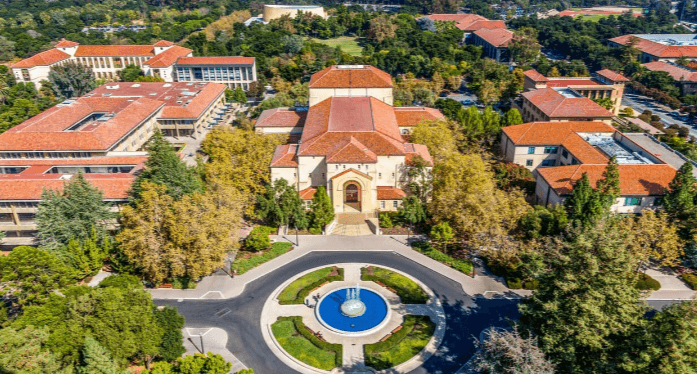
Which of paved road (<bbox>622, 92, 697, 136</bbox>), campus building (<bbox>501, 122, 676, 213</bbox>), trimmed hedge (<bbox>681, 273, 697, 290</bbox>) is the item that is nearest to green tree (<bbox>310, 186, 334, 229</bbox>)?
campus building (<bbox>501, 122, 676, 213</bbox>)

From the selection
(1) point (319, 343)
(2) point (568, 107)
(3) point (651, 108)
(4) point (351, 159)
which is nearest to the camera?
(1) point (319, 343)

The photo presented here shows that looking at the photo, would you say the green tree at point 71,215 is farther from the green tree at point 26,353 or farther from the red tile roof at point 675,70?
the red tile roof at point 675,70

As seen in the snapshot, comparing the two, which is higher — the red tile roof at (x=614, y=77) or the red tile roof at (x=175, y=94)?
the red tile roof at (x=614, y=77)

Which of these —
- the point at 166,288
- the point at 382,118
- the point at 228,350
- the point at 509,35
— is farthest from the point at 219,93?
the point at 509,35

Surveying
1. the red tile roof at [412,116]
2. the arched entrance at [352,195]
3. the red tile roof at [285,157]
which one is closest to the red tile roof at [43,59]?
the red tile roof at [285,157]

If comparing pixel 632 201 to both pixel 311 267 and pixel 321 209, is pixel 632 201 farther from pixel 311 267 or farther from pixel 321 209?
pixel 311 267

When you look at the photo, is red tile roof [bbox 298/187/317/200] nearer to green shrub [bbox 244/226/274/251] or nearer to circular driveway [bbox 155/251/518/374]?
green shrub [bbox 244/226/274/251]

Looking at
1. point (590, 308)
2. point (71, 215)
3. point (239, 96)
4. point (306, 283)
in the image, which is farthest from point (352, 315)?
point (239, 96)
